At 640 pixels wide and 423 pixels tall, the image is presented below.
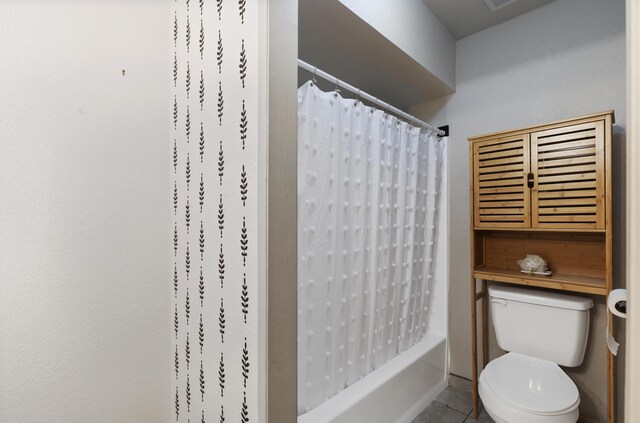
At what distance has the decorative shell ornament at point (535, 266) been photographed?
1.70m

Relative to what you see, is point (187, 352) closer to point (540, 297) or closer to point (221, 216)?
point (221, 216)

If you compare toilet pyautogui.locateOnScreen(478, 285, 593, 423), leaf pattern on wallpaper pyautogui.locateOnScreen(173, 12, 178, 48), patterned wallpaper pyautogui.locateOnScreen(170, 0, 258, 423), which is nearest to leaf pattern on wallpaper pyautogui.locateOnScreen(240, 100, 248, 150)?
patterned wallpaper pyautogui.locateOnScreen(170, 0, 258, 423)

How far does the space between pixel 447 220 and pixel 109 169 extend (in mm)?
2051

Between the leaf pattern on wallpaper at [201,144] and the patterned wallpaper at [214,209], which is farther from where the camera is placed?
the leaf pattern on wallpaper at [201,144]

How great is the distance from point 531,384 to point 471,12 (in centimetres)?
214

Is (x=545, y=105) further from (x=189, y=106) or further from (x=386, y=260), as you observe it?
(x=189, y=106)

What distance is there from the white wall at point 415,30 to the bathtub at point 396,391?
1.80 meters

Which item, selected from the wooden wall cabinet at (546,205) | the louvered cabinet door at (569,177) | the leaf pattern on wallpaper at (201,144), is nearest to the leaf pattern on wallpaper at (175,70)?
the leaf pattern on wallpaper at (201,144)

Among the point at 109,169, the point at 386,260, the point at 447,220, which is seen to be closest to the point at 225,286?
the point at 109,169

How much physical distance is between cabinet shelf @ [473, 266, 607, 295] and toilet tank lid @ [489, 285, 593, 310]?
0.07 metres

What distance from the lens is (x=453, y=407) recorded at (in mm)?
1876

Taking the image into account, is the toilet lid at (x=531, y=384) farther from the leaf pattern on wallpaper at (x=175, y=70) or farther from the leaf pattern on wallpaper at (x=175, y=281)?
the leaf pattern on wallpaper at (x=175, y=70)

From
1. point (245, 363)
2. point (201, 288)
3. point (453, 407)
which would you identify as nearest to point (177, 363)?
point (201, 288)

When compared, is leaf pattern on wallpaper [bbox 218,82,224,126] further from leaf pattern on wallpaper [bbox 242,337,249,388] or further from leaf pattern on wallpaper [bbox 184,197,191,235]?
leaf pattern on wallpaper [bbox 242,337,249,388]
